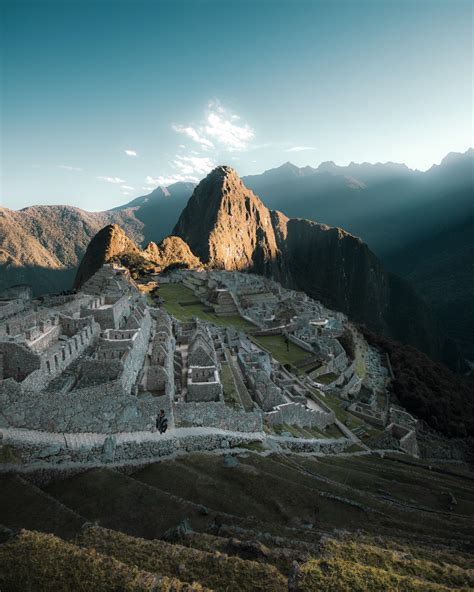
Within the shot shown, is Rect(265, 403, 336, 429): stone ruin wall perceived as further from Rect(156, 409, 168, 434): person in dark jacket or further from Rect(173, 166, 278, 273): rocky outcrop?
Rect(173, 166, 278, 273): rocky outcrop

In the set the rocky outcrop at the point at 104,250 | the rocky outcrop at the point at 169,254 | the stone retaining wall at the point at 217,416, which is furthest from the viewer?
the rocky outcrop at the point at 169,254

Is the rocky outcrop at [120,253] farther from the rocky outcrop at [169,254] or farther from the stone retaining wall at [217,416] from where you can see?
the stone retaining wall at [217,416]

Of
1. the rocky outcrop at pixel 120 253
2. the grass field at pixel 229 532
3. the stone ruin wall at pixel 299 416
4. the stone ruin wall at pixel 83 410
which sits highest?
the rocky outcrop at pixel 120 253

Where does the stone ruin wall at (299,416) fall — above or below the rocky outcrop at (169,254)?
below

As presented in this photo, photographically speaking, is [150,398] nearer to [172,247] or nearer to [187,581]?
[187,581]

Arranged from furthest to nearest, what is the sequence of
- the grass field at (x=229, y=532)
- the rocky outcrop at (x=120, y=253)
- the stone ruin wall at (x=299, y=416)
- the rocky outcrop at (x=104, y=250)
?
the rocky outcrop at (x=120, y=253) < the rocky outcrop at (x=104, y=250) < the stone ruin wall at (x=299, y=416) < the grass field at (x=229, y=532)

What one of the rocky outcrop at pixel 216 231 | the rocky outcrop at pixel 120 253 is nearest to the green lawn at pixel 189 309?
the rocky outcrop at pixel 120 253

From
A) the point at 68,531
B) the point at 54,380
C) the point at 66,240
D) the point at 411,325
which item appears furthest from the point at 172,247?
the point at 411,325

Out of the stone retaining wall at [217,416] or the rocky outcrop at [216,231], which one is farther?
the rocky outcrop at [216,231]
